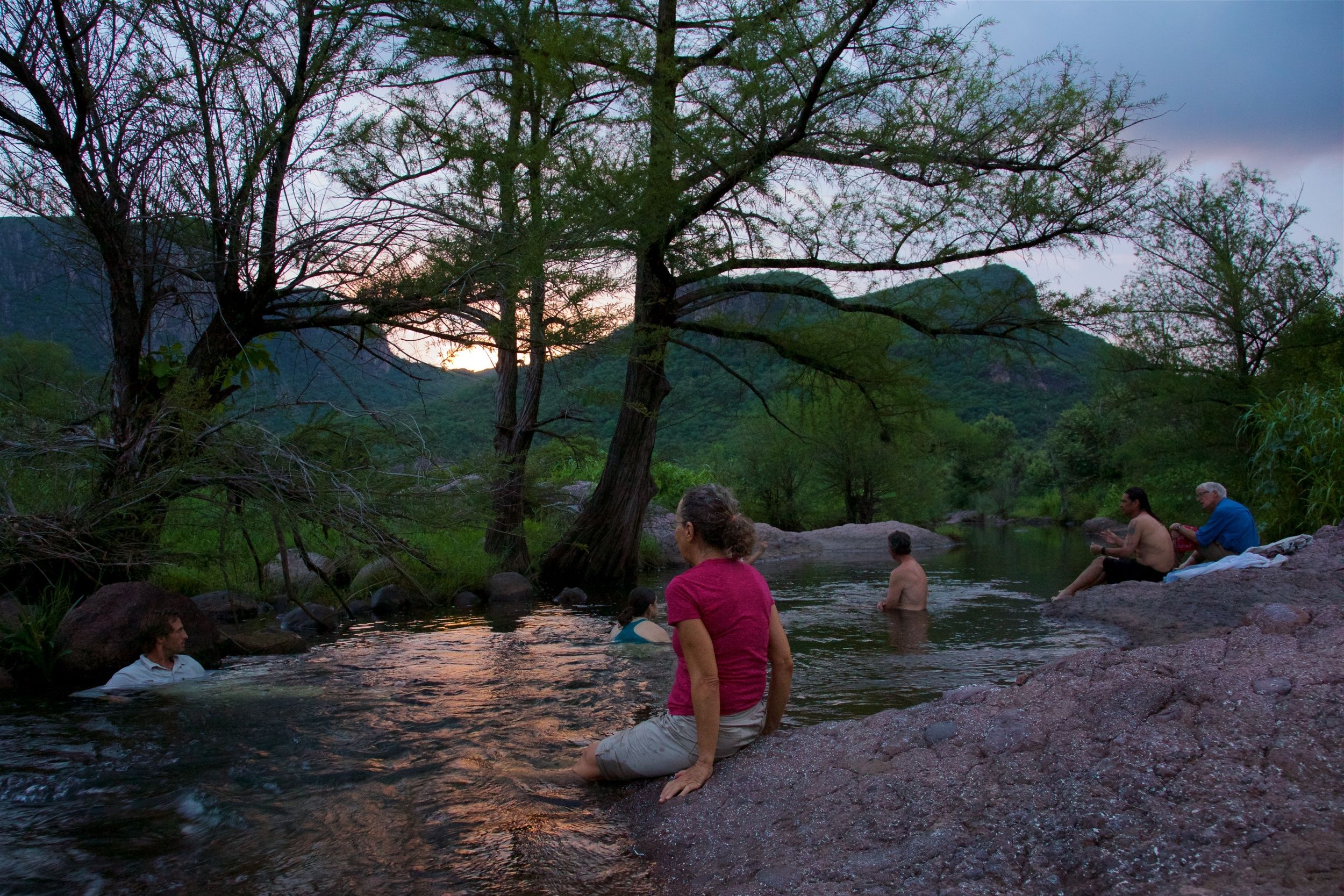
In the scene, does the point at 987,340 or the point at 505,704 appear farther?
the point at 987,340

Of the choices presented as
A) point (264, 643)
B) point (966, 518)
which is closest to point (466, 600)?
point (264, 643)

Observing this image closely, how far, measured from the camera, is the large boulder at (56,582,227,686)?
7.42 meters

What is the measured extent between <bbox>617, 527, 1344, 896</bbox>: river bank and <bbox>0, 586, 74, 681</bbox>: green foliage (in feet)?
19.2

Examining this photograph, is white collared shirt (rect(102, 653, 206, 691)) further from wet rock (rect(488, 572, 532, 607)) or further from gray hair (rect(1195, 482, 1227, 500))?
gray hair (rect(1195, 482, 1227, 500))

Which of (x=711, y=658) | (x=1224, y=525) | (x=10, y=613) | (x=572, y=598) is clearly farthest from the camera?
(x=572, y=598)

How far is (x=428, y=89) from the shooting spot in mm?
13539

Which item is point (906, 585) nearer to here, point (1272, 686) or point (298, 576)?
point (1272, 686)

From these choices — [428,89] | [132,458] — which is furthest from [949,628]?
[428,89]

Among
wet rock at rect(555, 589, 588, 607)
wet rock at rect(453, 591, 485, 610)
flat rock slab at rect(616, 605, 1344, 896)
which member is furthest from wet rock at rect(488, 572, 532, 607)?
flat rock slab at rect(616, 605, 1344, 896)

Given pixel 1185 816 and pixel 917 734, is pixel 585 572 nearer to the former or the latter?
pixel 917 734

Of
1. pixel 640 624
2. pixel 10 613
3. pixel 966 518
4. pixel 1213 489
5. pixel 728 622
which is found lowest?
pixel 966 518

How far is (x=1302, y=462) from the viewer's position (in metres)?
14.8

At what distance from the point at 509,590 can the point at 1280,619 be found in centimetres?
1070

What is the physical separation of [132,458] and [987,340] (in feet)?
40.1
